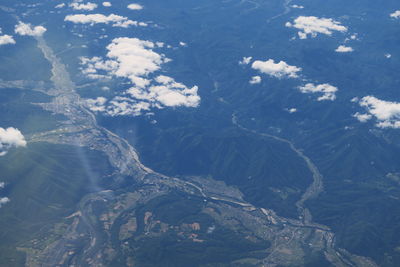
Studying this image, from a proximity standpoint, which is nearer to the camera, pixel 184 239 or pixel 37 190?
pixel 184 239

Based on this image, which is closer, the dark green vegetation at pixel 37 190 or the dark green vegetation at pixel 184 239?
the dark green vegetation at pixel 184 239

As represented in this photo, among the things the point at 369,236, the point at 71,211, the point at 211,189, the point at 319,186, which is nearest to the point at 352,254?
the point at 369,236

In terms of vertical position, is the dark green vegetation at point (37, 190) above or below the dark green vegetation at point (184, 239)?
above

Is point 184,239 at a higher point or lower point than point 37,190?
lower

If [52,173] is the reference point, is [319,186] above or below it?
below

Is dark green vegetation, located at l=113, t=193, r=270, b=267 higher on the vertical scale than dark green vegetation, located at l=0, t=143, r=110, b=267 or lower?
lower

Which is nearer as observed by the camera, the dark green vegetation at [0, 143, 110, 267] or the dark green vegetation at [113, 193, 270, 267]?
the dark green vegetation at [113, 193, 270, 267]

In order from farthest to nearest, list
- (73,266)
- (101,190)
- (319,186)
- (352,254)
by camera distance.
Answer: (319,186)
(101,190)
(352,254)
(73,266)

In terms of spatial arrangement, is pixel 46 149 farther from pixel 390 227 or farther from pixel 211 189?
pixel 390 227
